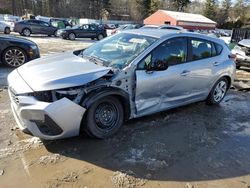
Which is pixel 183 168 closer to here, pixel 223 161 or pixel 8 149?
pixel 223 161

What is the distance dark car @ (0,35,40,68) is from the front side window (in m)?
5.75

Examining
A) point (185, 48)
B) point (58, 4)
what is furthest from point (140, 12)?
point (185, 48)

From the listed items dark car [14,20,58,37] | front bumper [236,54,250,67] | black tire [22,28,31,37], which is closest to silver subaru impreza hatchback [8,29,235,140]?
front bumper [236,54,250,67]

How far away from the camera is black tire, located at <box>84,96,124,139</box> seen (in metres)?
4.39

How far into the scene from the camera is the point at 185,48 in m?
5.69

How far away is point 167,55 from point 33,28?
24.3 meters

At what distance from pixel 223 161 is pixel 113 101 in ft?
5.82

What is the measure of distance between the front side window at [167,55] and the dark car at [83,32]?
22249 millimetres

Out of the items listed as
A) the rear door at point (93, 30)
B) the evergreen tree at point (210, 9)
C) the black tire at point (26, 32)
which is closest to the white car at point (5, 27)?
the black tire at point (26, 32)

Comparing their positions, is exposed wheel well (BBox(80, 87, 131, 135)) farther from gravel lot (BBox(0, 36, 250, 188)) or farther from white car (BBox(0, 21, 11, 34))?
white car (BBox(0, 21, 11, 34))

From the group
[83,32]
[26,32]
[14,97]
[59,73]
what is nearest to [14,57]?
[14,97]

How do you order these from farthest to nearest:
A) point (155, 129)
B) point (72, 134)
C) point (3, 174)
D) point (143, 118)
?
point (143, 118) < point (155, 129) < point (72, 134) < point (3, 174)

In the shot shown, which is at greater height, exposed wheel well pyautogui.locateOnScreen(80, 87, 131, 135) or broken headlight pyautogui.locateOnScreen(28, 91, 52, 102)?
broken headlight pyautogui.locateOnScreen(28, 91, 52, 102)

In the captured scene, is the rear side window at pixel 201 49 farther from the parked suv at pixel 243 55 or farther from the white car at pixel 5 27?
the white car at pixel 5 27
